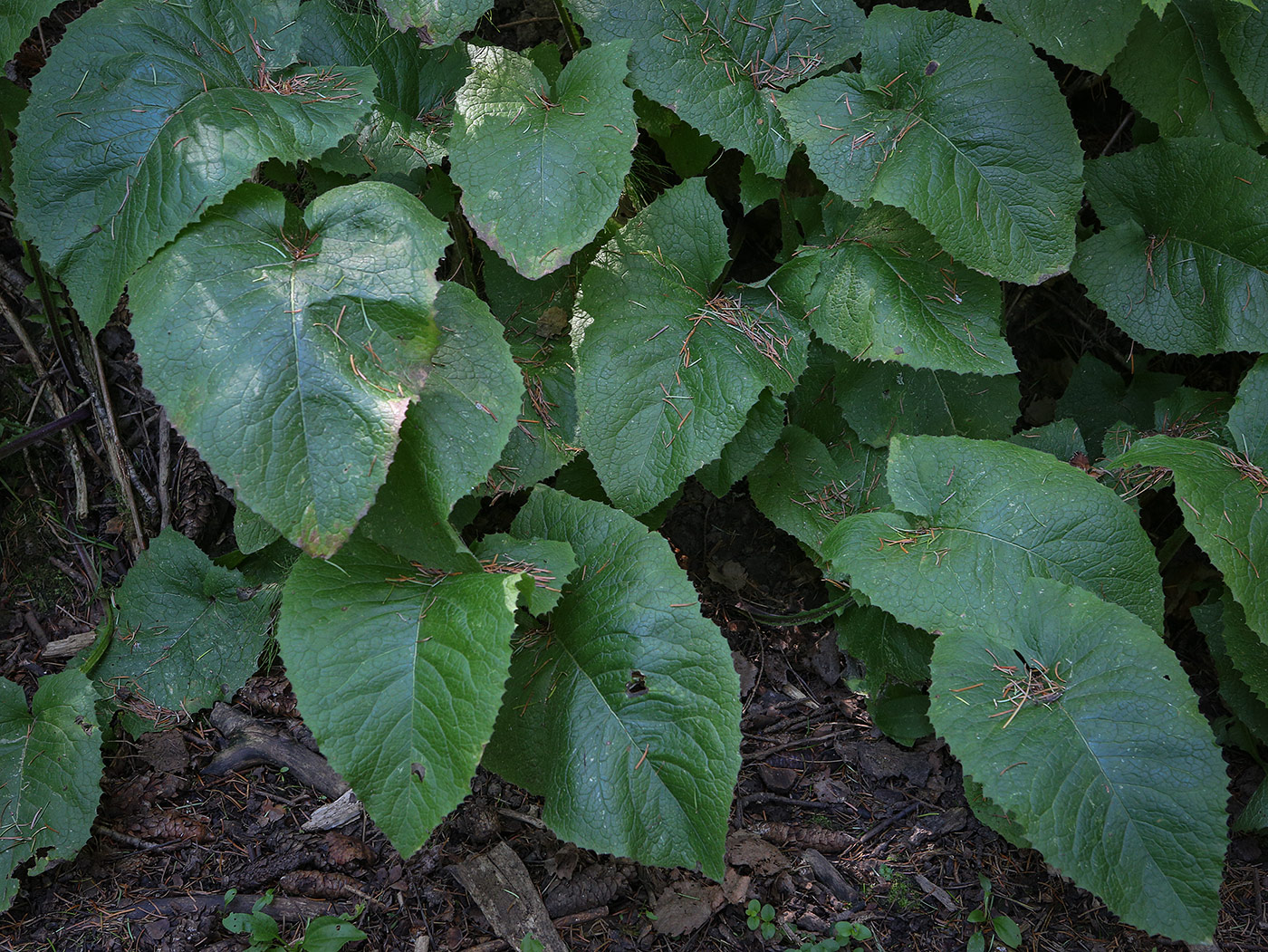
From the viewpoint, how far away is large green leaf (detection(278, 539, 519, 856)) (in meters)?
1.66

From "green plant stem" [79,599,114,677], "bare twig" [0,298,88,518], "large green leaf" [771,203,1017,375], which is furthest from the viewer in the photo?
"bare twig" [0,298,88,518]

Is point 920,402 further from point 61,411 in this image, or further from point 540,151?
point 61,411

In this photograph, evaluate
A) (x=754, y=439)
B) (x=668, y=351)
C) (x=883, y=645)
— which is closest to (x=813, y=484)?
(x=754, y=439)

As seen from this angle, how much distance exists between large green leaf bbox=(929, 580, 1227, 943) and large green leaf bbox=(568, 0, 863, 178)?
1.46 meters

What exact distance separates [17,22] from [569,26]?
1.49 meters

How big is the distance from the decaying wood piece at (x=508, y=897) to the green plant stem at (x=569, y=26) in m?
2.38

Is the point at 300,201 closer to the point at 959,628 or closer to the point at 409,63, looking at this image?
the point at 409,63

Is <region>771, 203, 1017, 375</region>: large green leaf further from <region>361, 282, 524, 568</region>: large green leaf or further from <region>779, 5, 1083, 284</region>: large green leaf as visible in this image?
<region>361, 282, 524, 568</region>: large green leaf

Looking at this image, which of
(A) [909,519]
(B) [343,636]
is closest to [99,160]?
(B) [343,636]

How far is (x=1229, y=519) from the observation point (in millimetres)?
2062

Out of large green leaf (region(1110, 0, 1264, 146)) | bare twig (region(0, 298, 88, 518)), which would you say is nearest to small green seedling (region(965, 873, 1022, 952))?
large green leaf (region(1110, 0, 1264, 146))

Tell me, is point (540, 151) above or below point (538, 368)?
above

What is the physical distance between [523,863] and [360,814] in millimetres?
463

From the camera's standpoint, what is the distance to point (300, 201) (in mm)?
2719
